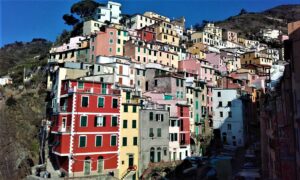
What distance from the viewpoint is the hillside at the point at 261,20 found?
15012 cm

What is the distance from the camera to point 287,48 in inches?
677

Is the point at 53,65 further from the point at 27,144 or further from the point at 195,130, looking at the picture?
the point at 195,130

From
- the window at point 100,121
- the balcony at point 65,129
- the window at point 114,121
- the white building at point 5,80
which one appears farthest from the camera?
the white building at point 5,80

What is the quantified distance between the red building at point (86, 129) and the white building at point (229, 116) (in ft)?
78.8

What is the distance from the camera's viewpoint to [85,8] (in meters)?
89.8

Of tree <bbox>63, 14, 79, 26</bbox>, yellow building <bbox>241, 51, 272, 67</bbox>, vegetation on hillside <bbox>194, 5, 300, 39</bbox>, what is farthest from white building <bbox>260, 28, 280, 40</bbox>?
tree <bbox>63, 14, 79, 26</bbox>

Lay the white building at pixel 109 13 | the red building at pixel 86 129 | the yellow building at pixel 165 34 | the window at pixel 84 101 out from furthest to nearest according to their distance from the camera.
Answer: the white building at pixel 109 13 < the yellow building at pixel 165 34 < the window at pixel 84 101 < the red building at pixel 86 129

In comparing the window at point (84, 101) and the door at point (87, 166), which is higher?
the window at point (84, 101)

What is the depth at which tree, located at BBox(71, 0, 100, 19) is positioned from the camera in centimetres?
8919

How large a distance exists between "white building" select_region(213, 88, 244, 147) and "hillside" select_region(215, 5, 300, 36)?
88.5m

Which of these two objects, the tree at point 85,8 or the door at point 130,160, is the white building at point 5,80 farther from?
the door at point 130,160

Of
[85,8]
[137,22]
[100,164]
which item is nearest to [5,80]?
[85,8]

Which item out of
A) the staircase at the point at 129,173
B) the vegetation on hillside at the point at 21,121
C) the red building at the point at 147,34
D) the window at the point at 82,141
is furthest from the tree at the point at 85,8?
the staircase at the point at 129,173

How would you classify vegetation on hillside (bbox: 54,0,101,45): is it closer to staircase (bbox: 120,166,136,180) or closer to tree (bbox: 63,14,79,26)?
tree (bbox: 63,14,79,26)
